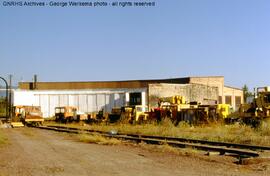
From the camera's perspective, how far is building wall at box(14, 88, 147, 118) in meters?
72.0

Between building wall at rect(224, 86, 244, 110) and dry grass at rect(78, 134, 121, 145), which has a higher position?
building wall at rect(224, 86, 244, 110)

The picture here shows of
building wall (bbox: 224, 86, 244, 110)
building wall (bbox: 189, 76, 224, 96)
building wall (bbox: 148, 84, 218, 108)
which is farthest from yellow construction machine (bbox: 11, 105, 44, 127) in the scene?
building wall (bbox: 224, 86, 244, 110)

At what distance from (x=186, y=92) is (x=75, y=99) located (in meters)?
17.6

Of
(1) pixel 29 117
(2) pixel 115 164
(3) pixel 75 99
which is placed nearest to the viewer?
(2) pixel 115 164

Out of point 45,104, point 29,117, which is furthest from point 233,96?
point 29,117

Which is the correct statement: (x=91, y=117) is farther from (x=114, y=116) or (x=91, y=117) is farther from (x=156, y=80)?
(x=156, y=80)

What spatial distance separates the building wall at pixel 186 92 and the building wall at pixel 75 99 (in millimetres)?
4304

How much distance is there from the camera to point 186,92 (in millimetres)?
70938

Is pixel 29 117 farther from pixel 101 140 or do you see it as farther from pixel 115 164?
pixel 115 164

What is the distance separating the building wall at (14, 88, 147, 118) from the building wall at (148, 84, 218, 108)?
4304mm

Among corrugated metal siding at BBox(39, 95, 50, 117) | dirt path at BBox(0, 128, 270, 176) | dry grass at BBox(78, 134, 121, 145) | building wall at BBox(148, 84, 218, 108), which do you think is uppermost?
building wall at BBox(148, 84, 218, 108)

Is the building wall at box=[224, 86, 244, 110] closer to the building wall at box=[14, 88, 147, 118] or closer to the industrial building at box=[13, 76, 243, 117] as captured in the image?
the industrial building at box=[13, 76, 243, 117]

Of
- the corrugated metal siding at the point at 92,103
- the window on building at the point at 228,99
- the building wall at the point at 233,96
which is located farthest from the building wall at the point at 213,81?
the corrugated metal siding at the point at 92,103

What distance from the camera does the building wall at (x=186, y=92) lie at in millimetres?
67500
